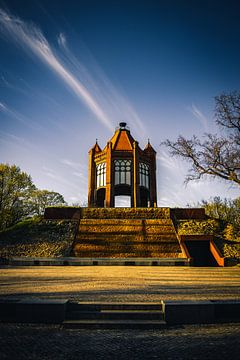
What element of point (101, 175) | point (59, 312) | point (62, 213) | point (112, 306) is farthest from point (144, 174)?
point (59, 312)

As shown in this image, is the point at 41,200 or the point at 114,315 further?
the point at 41,200

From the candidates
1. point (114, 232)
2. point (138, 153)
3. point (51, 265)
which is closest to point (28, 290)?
point (51, 265)

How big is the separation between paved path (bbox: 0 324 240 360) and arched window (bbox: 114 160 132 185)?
93.4 ft

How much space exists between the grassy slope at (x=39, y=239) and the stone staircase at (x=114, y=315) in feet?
43.9

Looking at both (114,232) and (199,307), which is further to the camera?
(114,232)

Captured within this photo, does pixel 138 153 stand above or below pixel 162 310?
above

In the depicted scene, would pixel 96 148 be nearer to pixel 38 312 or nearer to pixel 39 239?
pixel 39 239

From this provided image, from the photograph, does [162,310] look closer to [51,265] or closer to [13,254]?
[51,265]

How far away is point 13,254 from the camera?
17281 mm

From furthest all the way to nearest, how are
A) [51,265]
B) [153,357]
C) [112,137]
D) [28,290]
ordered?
[112,137] < [51,265] < [28,290] < [153,357]

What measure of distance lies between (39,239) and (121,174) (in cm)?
1611

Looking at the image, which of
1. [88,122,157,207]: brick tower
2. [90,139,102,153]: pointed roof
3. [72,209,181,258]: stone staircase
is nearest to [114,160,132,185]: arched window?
[88,122,157,207]: brick tower

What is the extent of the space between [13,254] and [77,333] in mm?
15182

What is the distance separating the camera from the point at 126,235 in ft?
67.0
